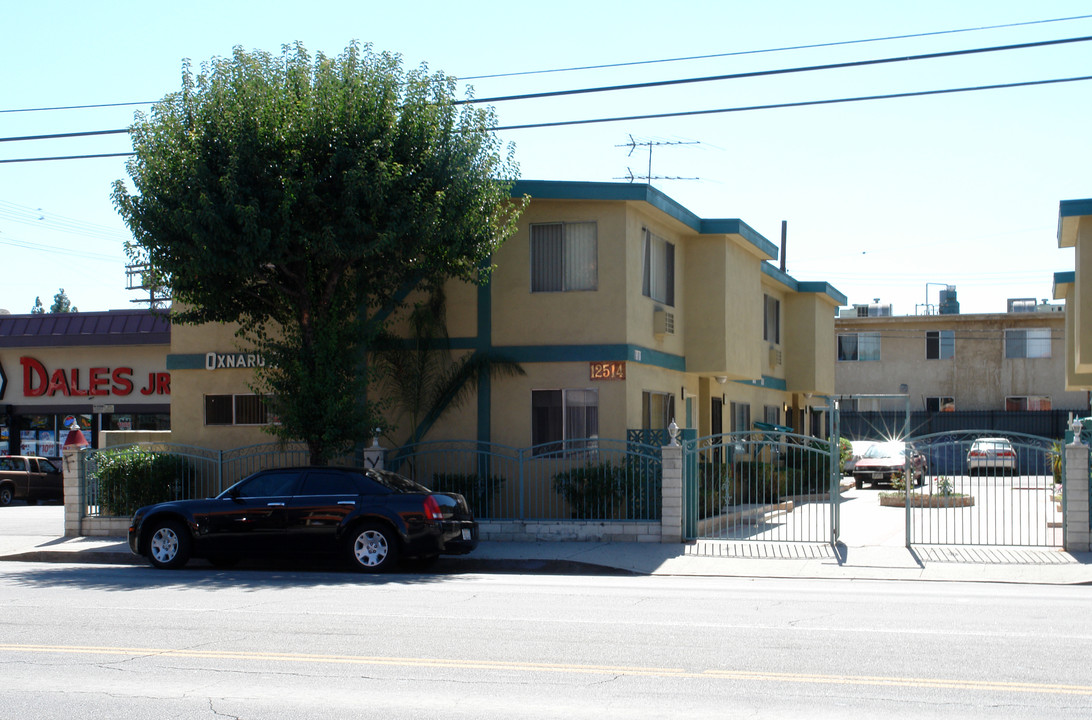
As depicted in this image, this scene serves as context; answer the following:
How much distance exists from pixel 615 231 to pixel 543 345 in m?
2.41

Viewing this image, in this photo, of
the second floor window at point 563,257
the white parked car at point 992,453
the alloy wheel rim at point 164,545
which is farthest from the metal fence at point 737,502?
the alloy wheel rim at point 164,545

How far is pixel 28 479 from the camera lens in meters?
30.9

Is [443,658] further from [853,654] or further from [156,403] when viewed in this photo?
[156,403]

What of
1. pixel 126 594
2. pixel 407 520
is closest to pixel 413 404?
pixel 407 520

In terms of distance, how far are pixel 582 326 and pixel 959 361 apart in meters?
33.3

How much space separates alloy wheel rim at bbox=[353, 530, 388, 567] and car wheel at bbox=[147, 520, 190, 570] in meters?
2.67

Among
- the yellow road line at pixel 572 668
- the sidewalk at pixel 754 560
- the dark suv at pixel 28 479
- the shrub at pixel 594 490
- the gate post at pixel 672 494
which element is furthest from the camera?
the dark suv at pixel 28 479

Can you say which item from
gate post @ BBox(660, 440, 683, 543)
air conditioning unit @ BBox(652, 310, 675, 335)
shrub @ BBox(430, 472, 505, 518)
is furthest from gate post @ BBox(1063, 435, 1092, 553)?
shrub @ BBox(430, 472, 505, 518)

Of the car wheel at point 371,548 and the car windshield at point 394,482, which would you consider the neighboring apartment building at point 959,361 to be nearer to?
the car windshield at point 394,482

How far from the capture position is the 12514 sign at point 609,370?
19.5 metres

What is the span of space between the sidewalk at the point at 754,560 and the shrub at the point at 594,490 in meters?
0.98

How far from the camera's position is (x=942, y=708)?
22.5ft

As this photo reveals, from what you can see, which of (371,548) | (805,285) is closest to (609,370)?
(371,548)

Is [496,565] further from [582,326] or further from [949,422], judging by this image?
[949,422]
